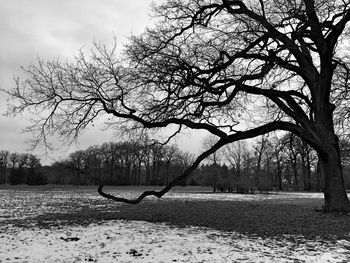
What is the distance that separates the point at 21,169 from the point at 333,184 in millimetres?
90810

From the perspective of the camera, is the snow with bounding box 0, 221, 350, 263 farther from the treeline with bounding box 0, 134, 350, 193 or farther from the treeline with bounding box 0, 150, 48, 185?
the treeline with bounding box 0, 150, 48, 185

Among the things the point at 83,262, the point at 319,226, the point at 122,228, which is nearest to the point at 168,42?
the point at 122,228

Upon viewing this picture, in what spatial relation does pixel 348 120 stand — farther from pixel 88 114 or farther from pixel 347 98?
pixel 88 114

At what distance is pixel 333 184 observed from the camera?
15.8 meters

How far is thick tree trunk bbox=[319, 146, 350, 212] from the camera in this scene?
15.5 m

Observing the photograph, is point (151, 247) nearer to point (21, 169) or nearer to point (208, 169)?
point (208, 169)

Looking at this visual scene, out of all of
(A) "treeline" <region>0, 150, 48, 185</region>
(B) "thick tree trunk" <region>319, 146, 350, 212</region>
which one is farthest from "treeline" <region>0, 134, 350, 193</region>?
(B) "thick tree trunk" <region>319, 146, 350, 212</region>

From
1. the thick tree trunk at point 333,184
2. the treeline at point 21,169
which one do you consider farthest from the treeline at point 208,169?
the thick tree trunk at point 333,184

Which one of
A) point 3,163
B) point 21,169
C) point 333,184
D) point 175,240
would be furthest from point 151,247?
point 3,163

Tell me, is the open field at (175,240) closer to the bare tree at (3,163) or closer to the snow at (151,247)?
the snow at (151,247)

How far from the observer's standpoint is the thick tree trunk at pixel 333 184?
1552cm

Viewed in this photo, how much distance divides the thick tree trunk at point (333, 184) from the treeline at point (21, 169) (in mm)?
76240

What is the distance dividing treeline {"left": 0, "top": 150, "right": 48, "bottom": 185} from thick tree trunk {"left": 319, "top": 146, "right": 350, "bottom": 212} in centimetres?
7624

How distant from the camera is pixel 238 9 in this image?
15.2 m
